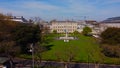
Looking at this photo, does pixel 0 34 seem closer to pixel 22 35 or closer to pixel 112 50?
pixel 22 35

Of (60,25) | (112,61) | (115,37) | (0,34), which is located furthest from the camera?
(60,25)

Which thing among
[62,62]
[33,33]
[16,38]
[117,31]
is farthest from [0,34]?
[117,31]

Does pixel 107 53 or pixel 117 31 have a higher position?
pixel 117 31

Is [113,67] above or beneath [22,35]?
beneath

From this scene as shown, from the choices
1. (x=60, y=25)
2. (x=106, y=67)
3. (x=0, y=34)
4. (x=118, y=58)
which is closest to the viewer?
(x=106, y=67)

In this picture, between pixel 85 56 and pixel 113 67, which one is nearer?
pixel 113 67

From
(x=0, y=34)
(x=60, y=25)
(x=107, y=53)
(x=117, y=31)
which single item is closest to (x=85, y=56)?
(x=107, y=53)

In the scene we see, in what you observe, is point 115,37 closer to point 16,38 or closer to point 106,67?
point 106,67

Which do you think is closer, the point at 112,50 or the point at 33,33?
the point at 112,50

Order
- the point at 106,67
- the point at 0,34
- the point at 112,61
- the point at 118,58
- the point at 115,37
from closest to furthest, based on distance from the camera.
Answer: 1. the point at 106,67
2. the point at 112,61
3. the point at 118,58
4. the point at 0,34
5. the point at 115,37
